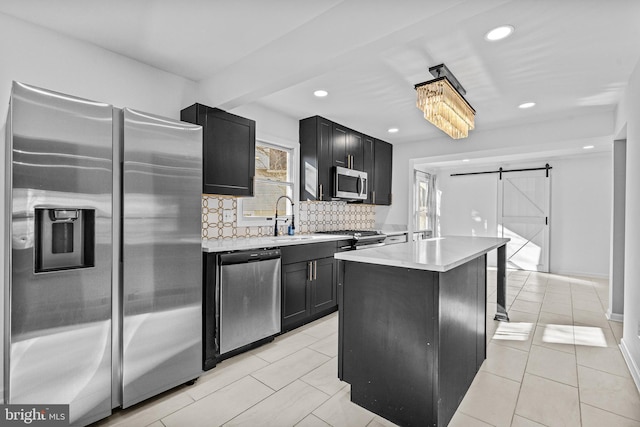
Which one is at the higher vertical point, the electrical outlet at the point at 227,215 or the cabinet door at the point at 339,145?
the cabinet door at the point at 339,145

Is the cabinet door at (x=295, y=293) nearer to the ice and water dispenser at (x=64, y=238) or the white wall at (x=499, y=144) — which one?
the ice and water dispenser at (x=64, y=238)

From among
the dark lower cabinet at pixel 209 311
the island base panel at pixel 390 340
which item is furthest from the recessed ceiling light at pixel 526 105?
the dark lower cabinet at pixel 209 311

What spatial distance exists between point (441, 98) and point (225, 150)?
1.93m

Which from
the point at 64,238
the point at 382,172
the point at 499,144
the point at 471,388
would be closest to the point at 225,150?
the point at 64,238

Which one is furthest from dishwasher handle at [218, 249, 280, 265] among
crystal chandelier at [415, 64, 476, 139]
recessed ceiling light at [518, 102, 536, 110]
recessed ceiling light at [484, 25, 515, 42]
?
recessed ceiling light at [518, 102, 536, 110]

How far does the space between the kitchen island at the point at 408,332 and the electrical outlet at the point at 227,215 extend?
5.35 ft

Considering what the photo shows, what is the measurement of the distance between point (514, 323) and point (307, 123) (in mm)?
3346

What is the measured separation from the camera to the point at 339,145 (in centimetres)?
426

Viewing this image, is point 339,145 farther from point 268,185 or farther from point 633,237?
point 633,237

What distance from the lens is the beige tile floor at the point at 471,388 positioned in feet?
5.96

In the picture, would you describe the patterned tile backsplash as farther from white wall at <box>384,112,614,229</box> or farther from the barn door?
the barn door

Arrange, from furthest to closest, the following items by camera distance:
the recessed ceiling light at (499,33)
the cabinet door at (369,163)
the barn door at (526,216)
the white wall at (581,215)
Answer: the barn door at (526,216), the white wall at (581,215), the cabinet door at (369,163), the recessed ceiling light at (499,33)

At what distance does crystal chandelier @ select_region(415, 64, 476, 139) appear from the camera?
257cm

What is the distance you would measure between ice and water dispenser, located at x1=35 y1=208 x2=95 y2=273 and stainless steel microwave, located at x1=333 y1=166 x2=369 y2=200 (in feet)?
9.19
